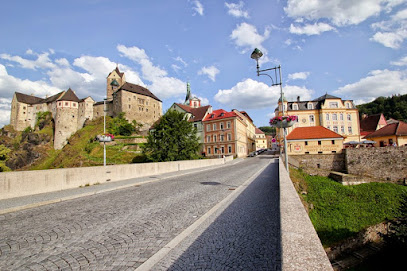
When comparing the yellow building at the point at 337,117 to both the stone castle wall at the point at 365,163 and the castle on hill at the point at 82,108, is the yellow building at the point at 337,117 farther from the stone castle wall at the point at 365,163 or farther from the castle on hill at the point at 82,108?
the castle on hill at the point at 82,108

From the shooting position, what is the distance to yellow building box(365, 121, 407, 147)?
35594 millimetres

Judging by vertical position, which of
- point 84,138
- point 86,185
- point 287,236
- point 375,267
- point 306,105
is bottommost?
point 375,267

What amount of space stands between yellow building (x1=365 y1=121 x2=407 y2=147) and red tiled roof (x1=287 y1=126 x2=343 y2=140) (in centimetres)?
1036

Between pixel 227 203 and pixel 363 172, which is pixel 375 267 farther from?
pixel 363 172

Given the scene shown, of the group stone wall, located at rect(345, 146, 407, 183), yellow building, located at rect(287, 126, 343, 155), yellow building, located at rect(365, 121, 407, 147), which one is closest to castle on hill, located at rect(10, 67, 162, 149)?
yellow building, located at rect(287, 126, 343, 155)

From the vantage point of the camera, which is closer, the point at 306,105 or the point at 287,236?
the point at 287,236

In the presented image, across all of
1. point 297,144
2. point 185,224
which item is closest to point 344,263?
point 185,224

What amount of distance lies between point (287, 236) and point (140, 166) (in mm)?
14357

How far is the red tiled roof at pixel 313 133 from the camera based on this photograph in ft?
117

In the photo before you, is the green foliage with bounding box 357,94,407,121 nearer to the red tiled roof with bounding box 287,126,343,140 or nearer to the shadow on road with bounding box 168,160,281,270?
the red tiled roof with bounding box 287,126,343,140

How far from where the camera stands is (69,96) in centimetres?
7456

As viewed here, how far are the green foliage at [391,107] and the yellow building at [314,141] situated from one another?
1940 inches

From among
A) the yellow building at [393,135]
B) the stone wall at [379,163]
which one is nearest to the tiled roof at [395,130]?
the yellow building at [393,135]

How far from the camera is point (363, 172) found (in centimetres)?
3056
